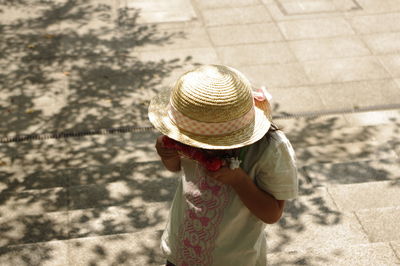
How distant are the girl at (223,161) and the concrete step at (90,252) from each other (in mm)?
1443

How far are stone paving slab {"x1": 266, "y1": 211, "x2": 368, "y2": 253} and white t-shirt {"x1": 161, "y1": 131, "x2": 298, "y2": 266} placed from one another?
1483mm

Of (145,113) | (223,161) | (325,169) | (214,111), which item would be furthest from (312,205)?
(145,113)

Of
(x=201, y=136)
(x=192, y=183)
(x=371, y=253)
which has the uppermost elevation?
(x=201, y=136)

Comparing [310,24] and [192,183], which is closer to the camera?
[192,183]

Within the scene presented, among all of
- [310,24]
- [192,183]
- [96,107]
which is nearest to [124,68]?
[96,107]

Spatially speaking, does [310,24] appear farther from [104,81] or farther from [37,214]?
[37,214]

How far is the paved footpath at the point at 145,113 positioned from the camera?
441cm

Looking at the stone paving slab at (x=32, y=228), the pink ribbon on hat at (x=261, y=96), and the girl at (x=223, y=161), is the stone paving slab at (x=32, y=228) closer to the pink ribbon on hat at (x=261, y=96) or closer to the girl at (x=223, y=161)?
the girl at (x=223, y=161)

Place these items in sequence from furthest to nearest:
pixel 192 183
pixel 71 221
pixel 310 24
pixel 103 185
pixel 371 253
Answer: pixel 310 24
pixel 103 185
pixel 71 221
pixel 371 253
pixel 192 183

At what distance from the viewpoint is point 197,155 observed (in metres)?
2.53

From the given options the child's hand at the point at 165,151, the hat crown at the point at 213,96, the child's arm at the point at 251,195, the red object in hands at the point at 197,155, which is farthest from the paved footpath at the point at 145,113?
the hat crown at the point at 213,96

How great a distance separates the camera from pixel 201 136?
97.2 inches

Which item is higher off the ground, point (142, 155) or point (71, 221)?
point (71, 221)

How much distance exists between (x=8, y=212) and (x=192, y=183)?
298 centimetres
